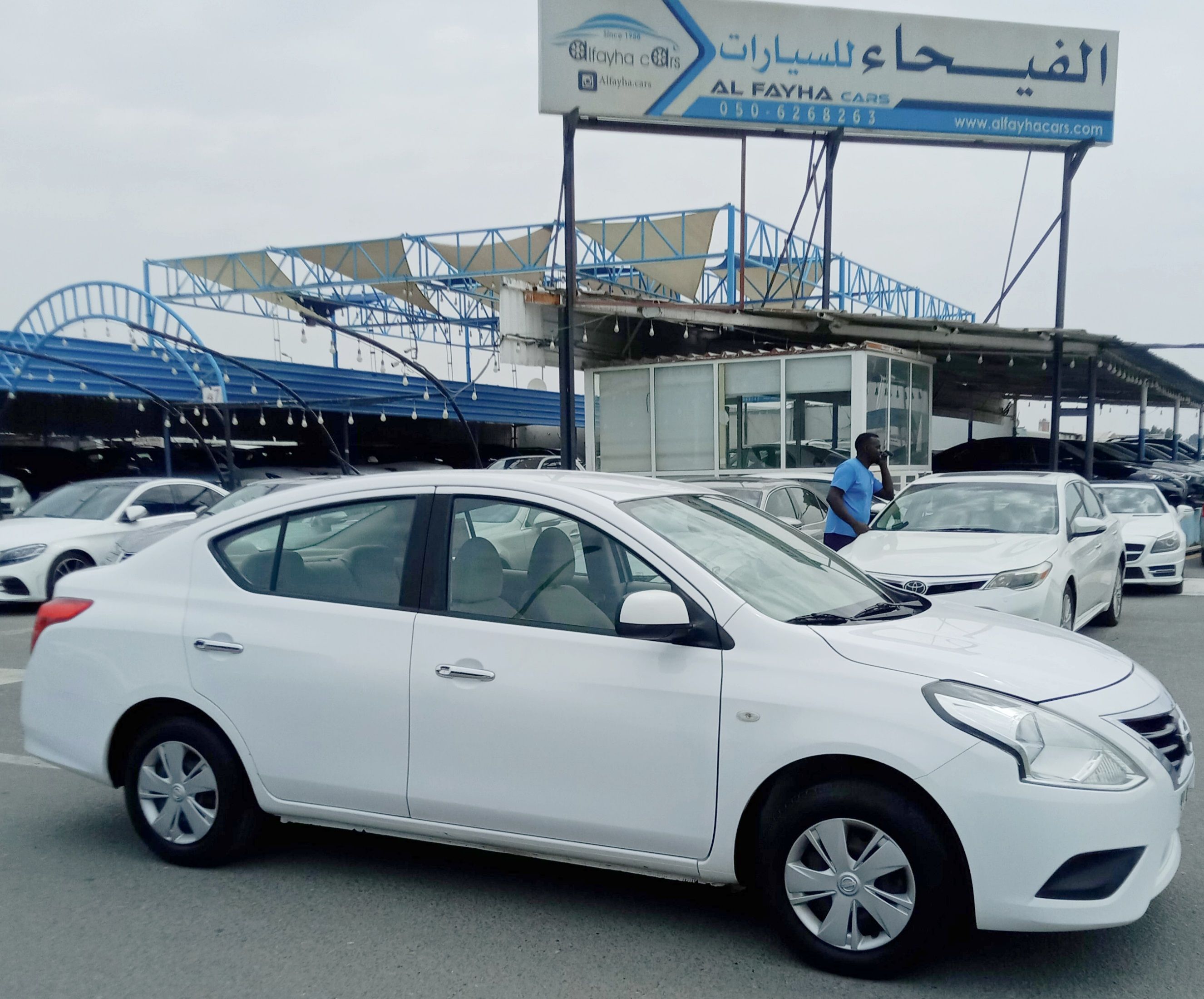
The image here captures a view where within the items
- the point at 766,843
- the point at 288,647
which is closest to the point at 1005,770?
the point at 766,843

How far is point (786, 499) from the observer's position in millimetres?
11305

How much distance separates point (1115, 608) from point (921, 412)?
347 inches

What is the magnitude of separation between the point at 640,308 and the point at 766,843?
44.8 feet

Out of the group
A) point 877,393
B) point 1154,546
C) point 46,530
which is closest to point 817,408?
point 877,393

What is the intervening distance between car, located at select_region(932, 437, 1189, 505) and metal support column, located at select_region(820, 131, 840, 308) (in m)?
5.97

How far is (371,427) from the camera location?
44.4 m

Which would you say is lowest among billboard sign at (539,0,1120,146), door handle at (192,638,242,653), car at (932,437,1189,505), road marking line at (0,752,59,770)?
car at (932,437,1189,505)

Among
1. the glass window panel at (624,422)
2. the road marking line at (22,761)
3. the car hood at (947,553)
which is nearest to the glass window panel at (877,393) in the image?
the glass window panel at (624,422)

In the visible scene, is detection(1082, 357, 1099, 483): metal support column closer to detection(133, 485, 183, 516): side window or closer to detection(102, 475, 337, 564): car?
detection(102, 475, 337, 564): car

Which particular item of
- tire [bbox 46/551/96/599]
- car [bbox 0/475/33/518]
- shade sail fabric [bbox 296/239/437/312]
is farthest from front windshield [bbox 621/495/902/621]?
shade sail fabric [bbox 296/239/437/312]

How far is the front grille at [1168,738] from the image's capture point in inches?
124

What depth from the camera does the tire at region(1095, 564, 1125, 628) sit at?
9.84 meters

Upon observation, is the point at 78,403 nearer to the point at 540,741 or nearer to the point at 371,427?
the point at 371,427

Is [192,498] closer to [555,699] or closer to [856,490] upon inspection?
[856,490]
